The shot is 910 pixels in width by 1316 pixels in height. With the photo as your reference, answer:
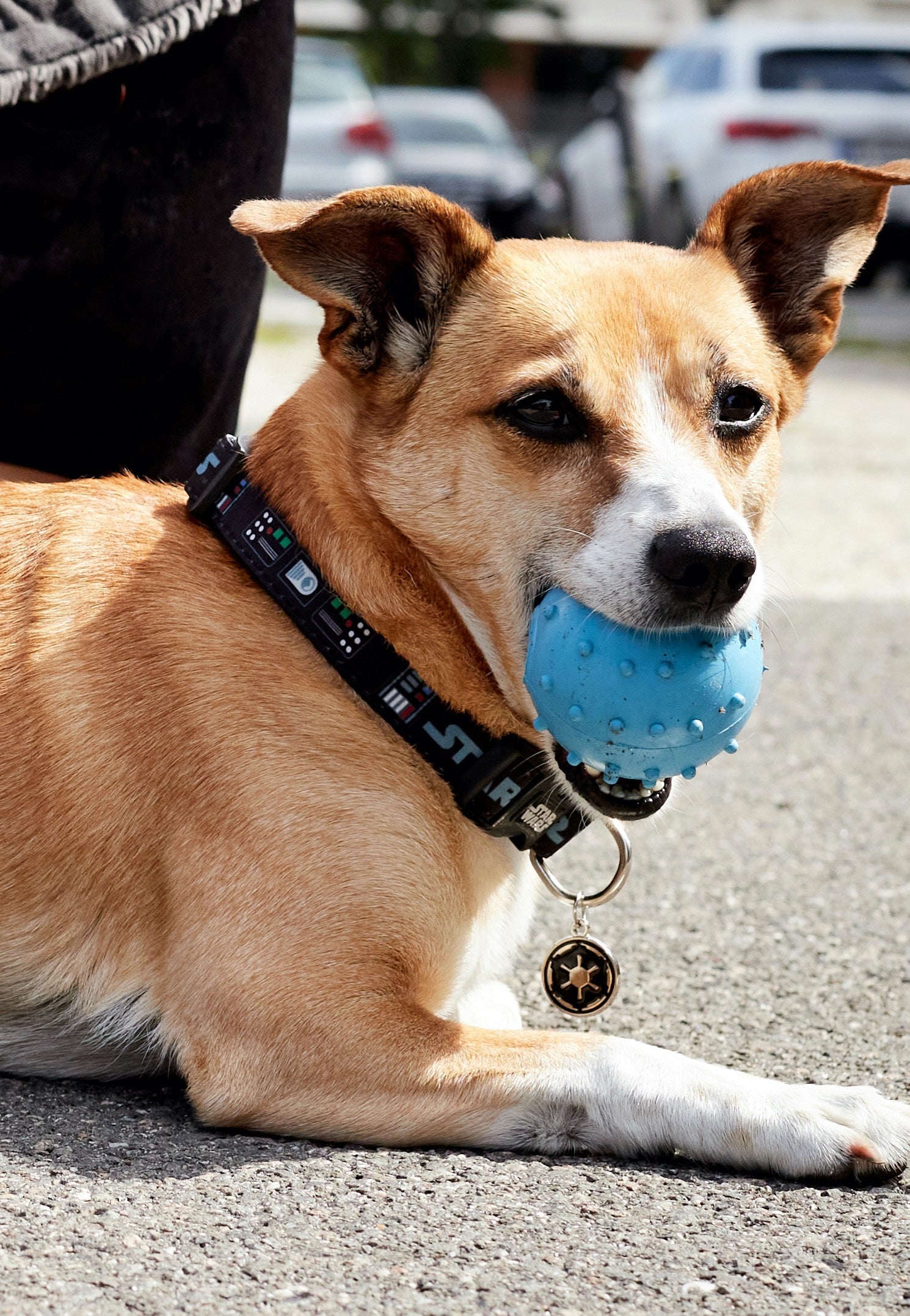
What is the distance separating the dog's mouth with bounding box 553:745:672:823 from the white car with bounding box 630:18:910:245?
11831mm

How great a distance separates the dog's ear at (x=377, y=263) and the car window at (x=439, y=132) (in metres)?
19.7

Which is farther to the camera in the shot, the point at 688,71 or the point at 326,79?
the point at 326,79

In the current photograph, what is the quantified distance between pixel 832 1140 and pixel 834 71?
15.5 metres

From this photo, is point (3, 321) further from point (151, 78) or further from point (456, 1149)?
point (456, 1149)

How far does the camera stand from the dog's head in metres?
2.56

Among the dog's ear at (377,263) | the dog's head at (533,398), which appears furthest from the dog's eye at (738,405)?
the dog's ear at (377,263)

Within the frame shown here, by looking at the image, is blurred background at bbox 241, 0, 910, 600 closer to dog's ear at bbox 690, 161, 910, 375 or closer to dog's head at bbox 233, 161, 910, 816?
dog's ear at bbox 690, 161, 910, 375

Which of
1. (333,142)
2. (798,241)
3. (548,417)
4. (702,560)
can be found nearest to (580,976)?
(702,560)

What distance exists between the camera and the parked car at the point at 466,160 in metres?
20.1

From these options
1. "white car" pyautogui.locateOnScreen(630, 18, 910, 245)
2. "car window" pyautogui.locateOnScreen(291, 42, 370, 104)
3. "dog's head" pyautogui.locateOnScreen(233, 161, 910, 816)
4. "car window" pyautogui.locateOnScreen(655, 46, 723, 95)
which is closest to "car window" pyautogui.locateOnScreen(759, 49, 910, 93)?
"white car" pyautogui.locateOnScreen(630, 18, 910, 245)

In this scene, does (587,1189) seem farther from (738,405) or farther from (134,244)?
(134,244)

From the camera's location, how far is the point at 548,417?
2701mm

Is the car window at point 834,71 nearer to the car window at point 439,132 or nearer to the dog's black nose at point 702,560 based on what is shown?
the car window at point 439,132

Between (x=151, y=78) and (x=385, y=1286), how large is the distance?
113 inches
